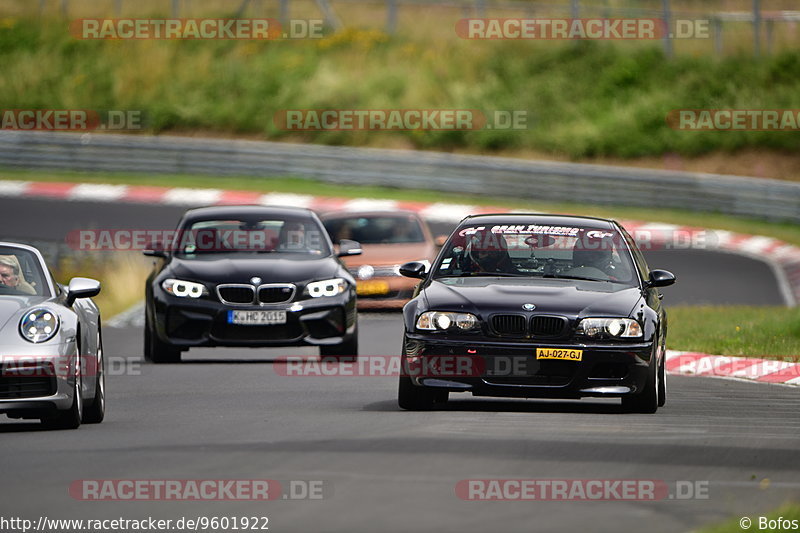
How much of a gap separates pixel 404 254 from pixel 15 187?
53.5 feet

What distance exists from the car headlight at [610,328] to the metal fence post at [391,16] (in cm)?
3520

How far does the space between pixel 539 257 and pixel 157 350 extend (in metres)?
4.72

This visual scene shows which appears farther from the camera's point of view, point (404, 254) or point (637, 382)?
point (404, 254)

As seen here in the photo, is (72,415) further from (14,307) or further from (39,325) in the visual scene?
(14,307)

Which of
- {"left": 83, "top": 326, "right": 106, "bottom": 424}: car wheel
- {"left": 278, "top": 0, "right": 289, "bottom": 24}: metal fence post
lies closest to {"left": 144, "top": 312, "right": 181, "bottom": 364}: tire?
{"left": 83, "top": 326, "right": 106, "bottom": 424}: car wheel

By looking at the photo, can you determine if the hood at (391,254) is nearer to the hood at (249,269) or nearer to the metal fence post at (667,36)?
the hood at (249,269)

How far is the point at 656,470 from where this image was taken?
8867mm

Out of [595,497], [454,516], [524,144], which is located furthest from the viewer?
[524,144]

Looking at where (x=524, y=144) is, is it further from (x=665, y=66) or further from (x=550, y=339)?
(x=550, y=339)

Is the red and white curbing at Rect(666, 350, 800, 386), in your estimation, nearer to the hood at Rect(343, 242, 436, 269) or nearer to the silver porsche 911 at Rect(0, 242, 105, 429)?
the hood at Rect(343, 242, 436, 269)

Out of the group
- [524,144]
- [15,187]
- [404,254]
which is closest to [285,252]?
[404,254]

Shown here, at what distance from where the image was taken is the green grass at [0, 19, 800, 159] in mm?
40125

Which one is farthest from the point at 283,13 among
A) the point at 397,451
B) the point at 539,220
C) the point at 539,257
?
the point at 397,451

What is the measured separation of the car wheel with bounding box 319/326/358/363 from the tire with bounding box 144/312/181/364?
4.49 feet
